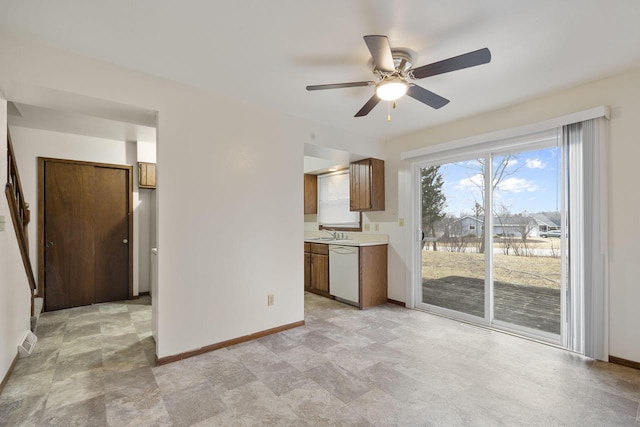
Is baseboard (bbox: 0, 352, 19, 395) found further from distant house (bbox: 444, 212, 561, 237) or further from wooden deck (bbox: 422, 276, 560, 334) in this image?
distant house (bbox: 444, 212, 561, 237)

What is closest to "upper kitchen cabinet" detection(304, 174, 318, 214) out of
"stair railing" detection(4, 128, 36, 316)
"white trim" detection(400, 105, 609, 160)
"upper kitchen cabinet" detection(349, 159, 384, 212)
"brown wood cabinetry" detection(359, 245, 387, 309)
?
"upper kitchen cabinet" detection(349, 159, 384, 212)

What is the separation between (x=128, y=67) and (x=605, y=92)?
4066 millimetres

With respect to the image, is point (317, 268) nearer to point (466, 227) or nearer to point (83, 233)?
point (466, 227)

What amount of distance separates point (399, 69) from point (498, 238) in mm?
2334

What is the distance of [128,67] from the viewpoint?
240cm

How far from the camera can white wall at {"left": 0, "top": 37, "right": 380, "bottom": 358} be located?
230 cm

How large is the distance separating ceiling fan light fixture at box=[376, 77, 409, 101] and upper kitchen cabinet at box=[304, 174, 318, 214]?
148 inches

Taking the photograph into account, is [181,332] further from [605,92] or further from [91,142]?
[605,92]

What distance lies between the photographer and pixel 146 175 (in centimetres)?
454

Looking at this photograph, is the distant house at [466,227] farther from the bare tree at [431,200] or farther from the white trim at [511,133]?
the white trim at [511,133]

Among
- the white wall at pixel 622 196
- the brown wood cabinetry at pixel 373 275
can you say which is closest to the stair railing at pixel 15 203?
the brown wood cabinetry at pixel 373 275

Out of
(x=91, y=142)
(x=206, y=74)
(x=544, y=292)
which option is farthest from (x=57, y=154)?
(x=544, y=292)

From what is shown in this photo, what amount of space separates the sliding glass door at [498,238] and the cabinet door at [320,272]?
55.7 inches

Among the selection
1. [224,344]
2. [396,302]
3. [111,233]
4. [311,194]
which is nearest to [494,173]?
[396,302]
